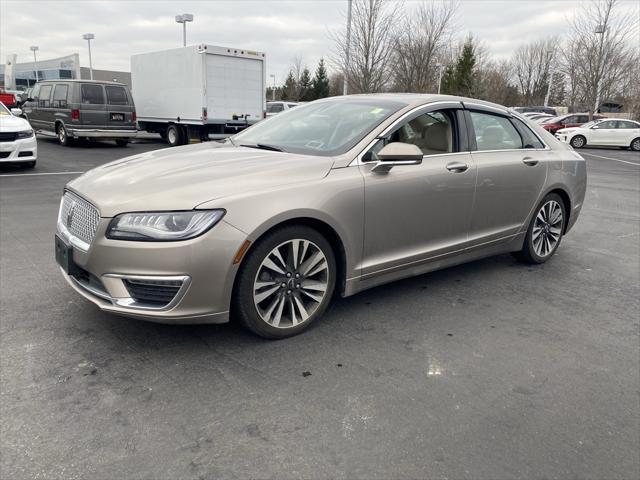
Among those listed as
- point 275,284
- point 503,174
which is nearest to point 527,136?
point 503,174

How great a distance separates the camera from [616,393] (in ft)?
9.46

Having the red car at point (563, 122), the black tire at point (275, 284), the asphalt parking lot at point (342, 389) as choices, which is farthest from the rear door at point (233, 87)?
the red car at point (563, 122)

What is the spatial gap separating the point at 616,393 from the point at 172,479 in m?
2.35

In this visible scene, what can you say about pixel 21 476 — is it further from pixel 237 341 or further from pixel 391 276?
pixel 391 276

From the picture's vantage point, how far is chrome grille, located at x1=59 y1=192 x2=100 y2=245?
119 inches

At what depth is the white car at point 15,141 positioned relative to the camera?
9.95 meters

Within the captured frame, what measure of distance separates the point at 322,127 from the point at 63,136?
1479 centimetres

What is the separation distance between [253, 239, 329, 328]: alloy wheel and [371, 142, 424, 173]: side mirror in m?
0.73

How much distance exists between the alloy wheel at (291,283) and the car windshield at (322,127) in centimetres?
75

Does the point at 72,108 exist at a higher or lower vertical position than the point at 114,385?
higher

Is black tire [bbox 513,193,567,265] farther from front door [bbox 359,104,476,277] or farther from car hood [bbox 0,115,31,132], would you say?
car hood [bbox 0,115,31,132]

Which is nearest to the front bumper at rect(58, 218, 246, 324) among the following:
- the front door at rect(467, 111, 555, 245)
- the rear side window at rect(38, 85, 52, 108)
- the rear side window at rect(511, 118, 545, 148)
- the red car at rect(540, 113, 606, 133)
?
the front door at rect(467, 111, 555, 245)

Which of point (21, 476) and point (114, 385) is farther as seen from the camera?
point (114, 385)

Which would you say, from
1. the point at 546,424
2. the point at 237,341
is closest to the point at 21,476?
the point at 237,341
